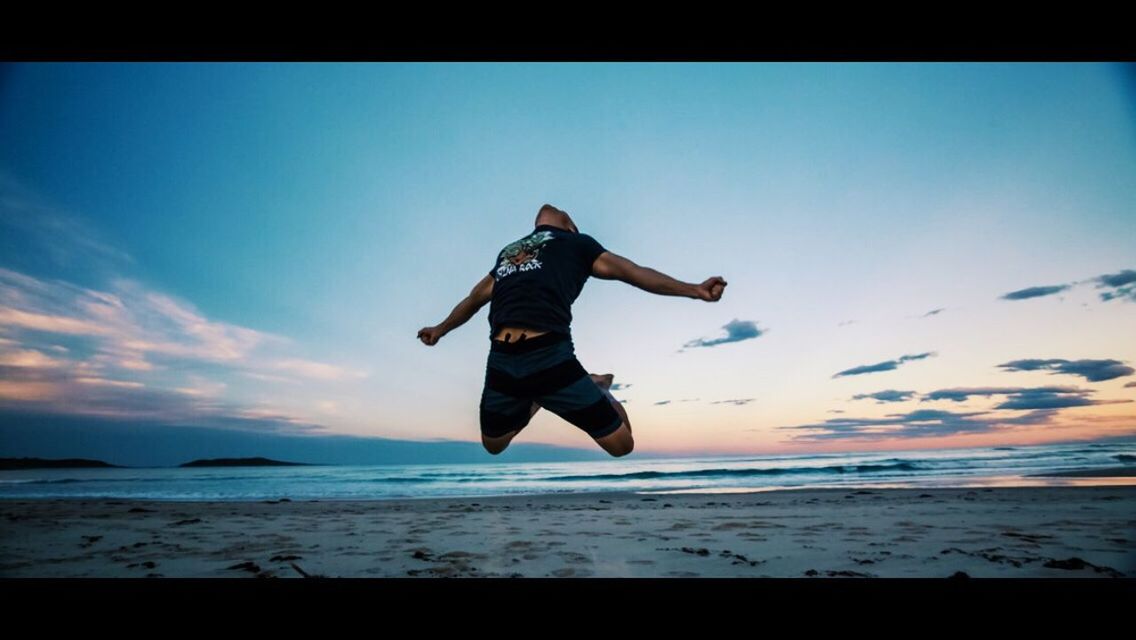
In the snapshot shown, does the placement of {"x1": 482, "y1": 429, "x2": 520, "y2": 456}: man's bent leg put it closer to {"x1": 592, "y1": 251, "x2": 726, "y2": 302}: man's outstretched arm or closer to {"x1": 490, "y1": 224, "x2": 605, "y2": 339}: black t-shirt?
{"x1": 490, "y1": 224, "x2": 605, "y2": 339}: black t-shirt

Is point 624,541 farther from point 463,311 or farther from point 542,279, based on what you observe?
point 542,279

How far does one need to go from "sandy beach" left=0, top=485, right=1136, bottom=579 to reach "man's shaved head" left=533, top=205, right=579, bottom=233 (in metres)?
2.81

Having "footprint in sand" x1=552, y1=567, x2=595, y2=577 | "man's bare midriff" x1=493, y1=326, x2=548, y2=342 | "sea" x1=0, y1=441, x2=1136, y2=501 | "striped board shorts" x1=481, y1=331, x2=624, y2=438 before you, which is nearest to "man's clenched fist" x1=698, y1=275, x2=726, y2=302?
"striped board shorts" x1=481, y1=331, x2=624, y2=438

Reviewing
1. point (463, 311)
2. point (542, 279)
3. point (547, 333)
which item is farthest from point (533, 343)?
point (463, 311)

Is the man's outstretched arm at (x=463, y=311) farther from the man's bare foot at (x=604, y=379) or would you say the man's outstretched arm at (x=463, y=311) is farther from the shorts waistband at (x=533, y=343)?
the man's bare foot at (x=604, y=379)

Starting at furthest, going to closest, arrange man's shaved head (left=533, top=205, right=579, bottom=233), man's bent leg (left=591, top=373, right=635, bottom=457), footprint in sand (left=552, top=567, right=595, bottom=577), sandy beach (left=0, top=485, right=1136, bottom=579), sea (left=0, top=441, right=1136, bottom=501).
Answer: sea (left=0, top=441, right=1136, bottom=501), sandy beach (left=0, top=485, right=1136, bottom=579), footprint in sand (left=552, top=567, right=595, bottom=577), man's shaved head (left=533, top=205, right=579, bottom=233), man's bent leg (left=591, top=373, right=635, bottom=457)

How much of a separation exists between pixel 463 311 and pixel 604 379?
43.4 inches

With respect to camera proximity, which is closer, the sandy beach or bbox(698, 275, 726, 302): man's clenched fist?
bbox(698, 275, 726, 302): man's clenched fist

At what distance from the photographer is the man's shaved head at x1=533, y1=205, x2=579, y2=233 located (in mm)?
3365

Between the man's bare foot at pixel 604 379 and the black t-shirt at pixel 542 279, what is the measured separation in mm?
642
